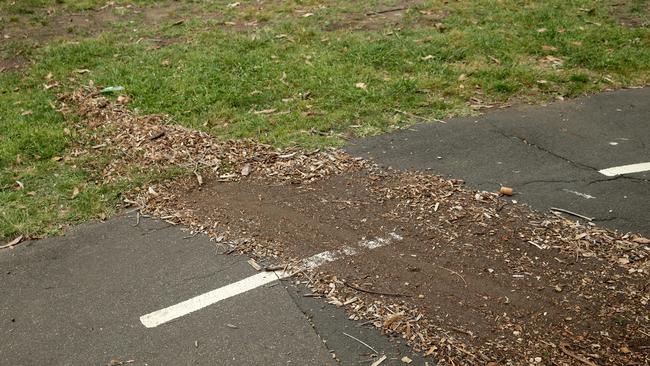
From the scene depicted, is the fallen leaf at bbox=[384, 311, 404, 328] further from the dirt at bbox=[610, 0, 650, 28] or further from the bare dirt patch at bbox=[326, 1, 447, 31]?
the dirt at bbox=[610, 0, 650, 28]

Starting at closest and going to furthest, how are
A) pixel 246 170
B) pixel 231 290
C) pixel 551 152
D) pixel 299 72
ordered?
1. pixel 231 290
2. pixel 246 170
3. pixel 551 152
4. pixel 299 72

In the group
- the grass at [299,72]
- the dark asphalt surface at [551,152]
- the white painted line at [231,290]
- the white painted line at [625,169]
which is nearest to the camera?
the white painted line at [231,290]

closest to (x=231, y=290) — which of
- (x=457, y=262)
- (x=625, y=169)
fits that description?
(x=457, y=262)

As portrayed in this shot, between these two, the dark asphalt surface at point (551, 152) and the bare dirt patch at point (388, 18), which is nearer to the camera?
the dark asphalt surface at point (551, 152)

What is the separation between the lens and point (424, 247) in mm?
5109

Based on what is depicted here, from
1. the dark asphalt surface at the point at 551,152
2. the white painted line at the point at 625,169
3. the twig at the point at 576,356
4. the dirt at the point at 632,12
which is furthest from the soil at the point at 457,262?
the dirt at the point at 632,12

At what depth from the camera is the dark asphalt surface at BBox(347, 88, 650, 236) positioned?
18.9 feet

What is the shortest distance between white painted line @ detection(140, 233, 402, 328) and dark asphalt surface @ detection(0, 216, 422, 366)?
5 cm

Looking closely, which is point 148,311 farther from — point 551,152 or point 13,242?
point 551,152

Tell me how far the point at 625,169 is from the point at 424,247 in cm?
257

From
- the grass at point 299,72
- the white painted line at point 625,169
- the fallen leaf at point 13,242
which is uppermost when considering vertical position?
the grass at point 299,72

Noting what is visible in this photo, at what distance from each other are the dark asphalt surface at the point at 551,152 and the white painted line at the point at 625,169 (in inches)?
2.5

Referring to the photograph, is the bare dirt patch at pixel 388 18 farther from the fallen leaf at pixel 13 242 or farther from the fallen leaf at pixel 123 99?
the fallen leaf at pixel 13 242

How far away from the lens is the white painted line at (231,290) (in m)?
4.52
